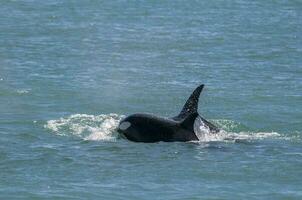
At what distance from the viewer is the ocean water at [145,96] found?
84.0ft

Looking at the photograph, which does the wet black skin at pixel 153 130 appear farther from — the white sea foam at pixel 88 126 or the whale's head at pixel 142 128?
the white sea foam at pixel 88 126

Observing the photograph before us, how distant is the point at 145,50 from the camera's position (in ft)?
168

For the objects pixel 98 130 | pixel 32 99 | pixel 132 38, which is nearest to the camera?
pixel 98 130

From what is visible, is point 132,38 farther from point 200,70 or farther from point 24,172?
point 24,172

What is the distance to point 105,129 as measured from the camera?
102 ft

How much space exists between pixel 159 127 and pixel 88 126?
11.3ft

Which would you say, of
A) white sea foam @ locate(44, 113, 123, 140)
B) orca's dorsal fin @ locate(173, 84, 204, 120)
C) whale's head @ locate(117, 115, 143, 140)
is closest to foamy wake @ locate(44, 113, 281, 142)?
white sea foam @ locate(44, 113, 123, 140)

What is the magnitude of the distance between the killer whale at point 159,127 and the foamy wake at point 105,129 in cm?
63

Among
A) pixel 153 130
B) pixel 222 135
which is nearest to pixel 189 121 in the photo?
pixel 153 130

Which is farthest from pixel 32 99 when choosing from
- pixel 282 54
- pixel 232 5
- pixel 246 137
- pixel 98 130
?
pixel 232 5

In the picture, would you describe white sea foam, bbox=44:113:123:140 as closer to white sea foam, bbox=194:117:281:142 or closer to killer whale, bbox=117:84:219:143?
killer whale, bbox=117:84:219:143

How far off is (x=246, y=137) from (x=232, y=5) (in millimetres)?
40326

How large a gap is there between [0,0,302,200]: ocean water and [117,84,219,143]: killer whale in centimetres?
30

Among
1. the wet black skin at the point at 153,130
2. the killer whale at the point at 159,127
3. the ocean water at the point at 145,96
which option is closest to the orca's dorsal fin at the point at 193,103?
the killer whale at the point at 159,127
